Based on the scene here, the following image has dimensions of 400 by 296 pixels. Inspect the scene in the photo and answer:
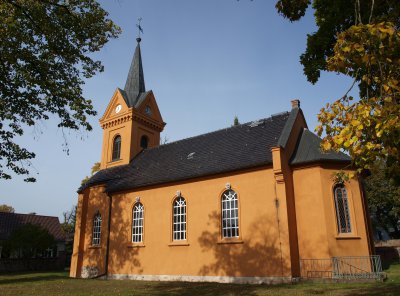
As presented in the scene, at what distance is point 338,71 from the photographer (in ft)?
18.0

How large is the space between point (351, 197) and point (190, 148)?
11469 mm

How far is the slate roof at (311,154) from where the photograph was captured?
17266 millimetres

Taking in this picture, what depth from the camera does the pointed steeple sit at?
1253 inches

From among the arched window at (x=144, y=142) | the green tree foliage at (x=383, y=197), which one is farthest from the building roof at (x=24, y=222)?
the green tree foliage at (x=383, y=197)

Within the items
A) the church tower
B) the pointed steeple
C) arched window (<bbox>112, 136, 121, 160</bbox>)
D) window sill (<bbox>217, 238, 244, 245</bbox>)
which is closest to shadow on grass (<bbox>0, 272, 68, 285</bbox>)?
the church tower

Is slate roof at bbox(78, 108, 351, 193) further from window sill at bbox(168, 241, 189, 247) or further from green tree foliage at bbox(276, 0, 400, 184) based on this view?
green tree foliage at bbox(276, 0, 400, 184)

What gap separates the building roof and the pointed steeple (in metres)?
16.9

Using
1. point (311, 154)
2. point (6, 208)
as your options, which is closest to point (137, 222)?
point (311, 154)

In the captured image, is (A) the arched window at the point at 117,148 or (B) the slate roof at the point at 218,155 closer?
(B) the slate roof at the point at 218,155

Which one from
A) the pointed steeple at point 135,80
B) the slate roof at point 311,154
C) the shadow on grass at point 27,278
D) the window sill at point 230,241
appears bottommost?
the shadow on grass at point 27,278

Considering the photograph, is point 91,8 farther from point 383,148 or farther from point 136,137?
point 136,137

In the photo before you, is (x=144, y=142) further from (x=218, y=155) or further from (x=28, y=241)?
(x=28, y=241)

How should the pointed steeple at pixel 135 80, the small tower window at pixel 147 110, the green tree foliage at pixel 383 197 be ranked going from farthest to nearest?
the green tree foliage at pixel 383 197, the pointed steeple at pixel 135 80, the small tower window at pixel 147 110

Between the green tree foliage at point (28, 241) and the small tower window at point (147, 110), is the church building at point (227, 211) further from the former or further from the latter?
the green tree foliage at point (28, 241)
